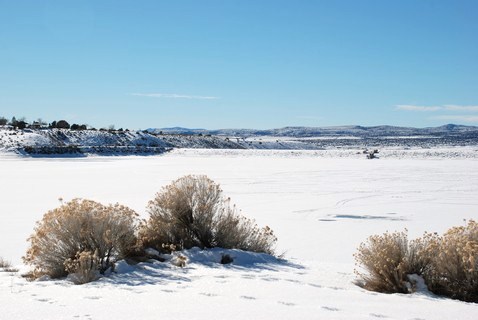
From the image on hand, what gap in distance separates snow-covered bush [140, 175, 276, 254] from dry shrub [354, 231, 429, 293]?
2097mm

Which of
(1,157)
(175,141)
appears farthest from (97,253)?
(175,141)

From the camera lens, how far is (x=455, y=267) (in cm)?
527

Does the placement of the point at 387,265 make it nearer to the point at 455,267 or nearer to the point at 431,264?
the point at 431,264

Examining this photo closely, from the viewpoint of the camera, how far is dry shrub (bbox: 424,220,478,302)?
5121mm

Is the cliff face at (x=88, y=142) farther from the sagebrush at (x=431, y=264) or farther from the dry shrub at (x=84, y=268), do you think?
the sagebrush at (x=431, y=264)

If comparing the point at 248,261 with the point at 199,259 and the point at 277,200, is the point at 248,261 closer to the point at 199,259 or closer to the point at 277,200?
the point at 199,259

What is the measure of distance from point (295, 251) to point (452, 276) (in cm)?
389

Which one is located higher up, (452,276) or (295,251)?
(452,276)

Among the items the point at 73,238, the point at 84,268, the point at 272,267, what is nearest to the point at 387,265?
the point at 272,267

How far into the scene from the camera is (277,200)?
16.1m

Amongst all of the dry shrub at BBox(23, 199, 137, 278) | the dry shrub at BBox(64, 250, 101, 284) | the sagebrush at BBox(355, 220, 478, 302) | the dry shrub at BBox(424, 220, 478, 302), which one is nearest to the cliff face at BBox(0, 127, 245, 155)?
the dry shrub at BBox(23, 199, 137, 278)

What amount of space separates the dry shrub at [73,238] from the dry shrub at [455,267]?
3796mm

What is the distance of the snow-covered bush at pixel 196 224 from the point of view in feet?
25.3

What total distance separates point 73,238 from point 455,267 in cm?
450
